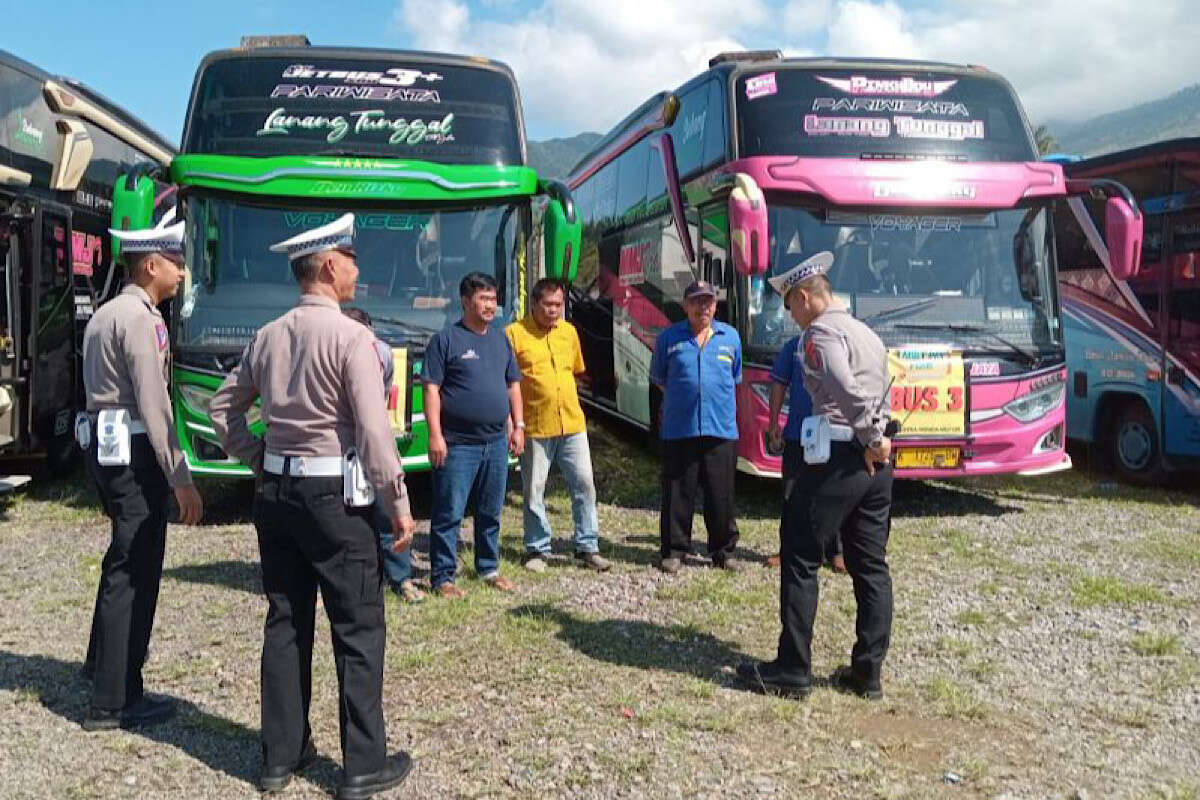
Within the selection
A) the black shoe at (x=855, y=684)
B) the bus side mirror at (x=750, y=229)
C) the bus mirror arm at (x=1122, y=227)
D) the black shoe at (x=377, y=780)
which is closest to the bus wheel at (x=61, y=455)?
the bus side mirror at (x=750, y=229)

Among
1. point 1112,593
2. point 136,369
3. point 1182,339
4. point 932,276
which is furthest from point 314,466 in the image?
point 1182,339

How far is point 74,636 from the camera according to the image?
5.89 metres

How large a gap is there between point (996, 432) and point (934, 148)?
2.38 metres

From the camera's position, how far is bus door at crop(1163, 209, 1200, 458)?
10.0 m

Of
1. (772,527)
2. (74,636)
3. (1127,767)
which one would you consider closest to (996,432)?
(772,527)

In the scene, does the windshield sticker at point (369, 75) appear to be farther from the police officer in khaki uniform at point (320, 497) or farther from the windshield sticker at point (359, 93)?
the police officer in khaki uniform at point (320, 497)

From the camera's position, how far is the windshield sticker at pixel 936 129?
30.1 ft

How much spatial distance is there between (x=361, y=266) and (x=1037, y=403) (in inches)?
216

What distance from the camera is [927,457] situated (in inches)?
342

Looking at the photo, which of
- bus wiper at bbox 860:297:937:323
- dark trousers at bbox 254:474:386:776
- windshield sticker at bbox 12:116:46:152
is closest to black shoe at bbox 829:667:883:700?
dark trousers at bbox 254:474:386:776

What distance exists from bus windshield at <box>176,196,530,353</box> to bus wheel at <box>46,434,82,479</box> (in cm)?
302

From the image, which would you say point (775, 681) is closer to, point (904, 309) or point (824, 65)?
point (904, 309)

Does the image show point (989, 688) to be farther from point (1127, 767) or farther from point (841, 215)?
point (841, 215)

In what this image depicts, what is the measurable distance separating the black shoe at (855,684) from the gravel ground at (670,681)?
8 centimetres
